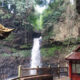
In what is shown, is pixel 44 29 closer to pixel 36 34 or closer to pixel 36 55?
pixel 36 34

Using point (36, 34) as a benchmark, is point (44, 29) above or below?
above

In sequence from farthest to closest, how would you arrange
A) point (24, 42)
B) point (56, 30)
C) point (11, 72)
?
point (24, 42), point (56, 30), point (11, 72)

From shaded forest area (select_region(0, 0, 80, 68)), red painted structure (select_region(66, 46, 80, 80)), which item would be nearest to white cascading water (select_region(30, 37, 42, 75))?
shaded forest area (select_region(0, 0, 80, 68))

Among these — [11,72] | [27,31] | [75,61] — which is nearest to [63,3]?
[27,31]

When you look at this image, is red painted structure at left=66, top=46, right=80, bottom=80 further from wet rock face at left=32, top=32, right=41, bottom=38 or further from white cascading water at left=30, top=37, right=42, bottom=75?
wet rock face at left=32, top=32, right=41, bottom=38

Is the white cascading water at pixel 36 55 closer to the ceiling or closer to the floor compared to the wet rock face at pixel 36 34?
closer to the floor

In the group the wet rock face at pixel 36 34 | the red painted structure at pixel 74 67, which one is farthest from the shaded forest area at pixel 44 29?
the red painted structure at pixel 74 67

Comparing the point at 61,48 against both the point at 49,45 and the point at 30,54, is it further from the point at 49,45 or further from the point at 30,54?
the point at 30,54

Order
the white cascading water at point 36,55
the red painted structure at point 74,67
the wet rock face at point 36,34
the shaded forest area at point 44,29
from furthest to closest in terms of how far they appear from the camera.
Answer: the wet rock face at point 36,34 < the white cascading water at point 36,55 < the shaded forest area at point 44,29 < the red painted structure at point 74,67

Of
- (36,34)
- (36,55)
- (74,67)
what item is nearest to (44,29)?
(36,34)

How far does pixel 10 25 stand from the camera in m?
21.7

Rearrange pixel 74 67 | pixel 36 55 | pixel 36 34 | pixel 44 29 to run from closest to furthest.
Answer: pixel 74 67 → pixel 36 55 → pixel 44 29 → pixel 36 34

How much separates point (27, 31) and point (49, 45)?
4.03 meters

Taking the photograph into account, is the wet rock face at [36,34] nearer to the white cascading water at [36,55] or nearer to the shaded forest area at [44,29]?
the shaded forest area at [44,29]
